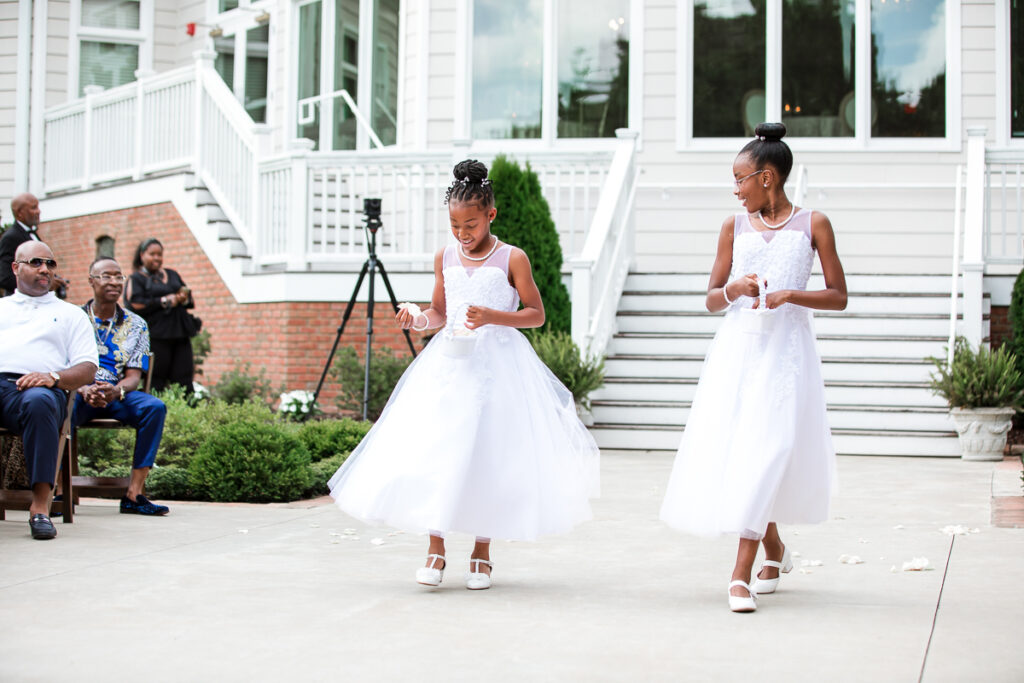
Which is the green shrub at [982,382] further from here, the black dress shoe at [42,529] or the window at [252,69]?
the window at [252,69]

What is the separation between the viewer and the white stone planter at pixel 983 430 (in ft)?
30.2

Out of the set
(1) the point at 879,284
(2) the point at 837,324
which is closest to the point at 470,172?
(2) the point at 837,324

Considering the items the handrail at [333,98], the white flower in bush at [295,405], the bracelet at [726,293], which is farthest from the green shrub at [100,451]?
the handrail at [333,98]

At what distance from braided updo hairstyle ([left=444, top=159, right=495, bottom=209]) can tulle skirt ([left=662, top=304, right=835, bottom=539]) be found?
3.55ft

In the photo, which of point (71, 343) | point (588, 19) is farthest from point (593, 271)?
point (71, 343)

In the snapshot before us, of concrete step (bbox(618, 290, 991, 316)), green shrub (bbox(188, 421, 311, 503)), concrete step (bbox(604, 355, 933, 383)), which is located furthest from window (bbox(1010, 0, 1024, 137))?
green shrub (bbox(188, 421, 311, 503))

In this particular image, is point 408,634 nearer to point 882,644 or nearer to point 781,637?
point 781,637

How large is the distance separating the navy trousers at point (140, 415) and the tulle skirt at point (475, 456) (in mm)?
2146

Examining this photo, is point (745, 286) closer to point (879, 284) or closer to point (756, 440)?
point (756, 440)

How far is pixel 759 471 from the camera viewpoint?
4273 mm

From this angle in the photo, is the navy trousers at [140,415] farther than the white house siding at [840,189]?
No

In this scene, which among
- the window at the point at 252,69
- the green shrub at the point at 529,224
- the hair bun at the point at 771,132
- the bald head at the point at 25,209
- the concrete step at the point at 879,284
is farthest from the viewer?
the window at the point at 252,69

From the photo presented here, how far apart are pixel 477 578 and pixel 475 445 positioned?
20.1 inches

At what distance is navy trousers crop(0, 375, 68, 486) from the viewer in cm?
573
